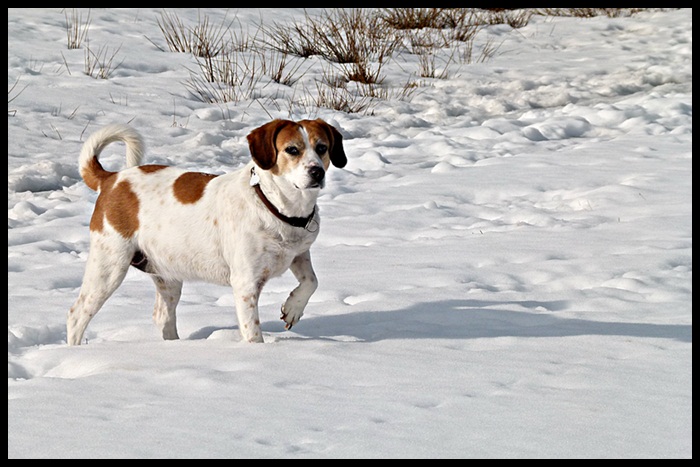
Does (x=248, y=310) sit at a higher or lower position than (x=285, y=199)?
lower

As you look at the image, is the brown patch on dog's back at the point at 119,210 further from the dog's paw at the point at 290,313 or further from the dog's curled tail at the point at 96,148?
the dog's paw at the point at 290,313

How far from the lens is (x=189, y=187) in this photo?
4.40 m

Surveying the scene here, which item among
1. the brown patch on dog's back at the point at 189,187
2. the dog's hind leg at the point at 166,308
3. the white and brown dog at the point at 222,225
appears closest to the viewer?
the white and brown dog at the point at 222,225

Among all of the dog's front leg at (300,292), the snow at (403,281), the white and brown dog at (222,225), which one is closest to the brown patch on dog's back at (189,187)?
the white and brown dog at (222,225)

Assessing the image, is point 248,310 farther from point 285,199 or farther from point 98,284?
point 98,284

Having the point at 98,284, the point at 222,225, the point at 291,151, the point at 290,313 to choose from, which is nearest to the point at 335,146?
the point at 291,151

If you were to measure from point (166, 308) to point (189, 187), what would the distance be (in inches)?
23.5

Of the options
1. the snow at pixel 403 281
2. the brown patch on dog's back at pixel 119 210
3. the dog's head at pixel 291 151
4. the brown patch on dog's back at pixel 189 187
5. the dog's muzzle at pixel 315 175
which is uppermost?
the dog's head at pixel 291 151

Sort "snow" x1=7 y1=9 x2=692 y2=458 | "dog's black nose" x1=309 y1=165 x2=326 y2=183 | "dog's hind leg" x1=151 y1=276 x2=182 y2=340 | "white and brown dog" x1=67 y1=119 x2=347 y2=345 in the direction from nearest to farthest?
1. "snow" x1=7 y1=9 x2=692 y2=458
2. "dog's black nose" x1=309 y1=165 x2=326 y2=183
3. "white and brown dog" x1=67 y1=119 x2=347 y2=345
4. "dog's hind leg" x1=151 y1=276 x2=182 y2=340

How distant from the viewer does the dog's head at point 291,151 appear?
400 centimetres

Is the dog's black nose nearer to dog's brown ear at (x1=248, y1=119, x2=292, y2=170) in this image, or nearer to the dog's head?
the dog's head

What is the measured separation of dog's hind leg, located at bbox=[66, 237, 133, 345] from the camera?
4.38 meters

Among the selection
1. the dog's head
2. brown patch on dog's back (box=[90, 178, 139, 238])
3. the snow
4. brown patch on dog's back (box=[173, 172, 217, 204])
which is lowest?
the snow

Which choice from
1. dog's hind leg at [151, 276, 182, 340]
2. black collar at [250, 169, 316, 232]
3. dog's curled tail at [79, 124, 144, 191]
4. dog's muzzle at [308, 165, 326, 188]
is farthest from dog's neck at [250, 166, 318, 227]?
dog's curled tail at [79, 124, 144, 191]
